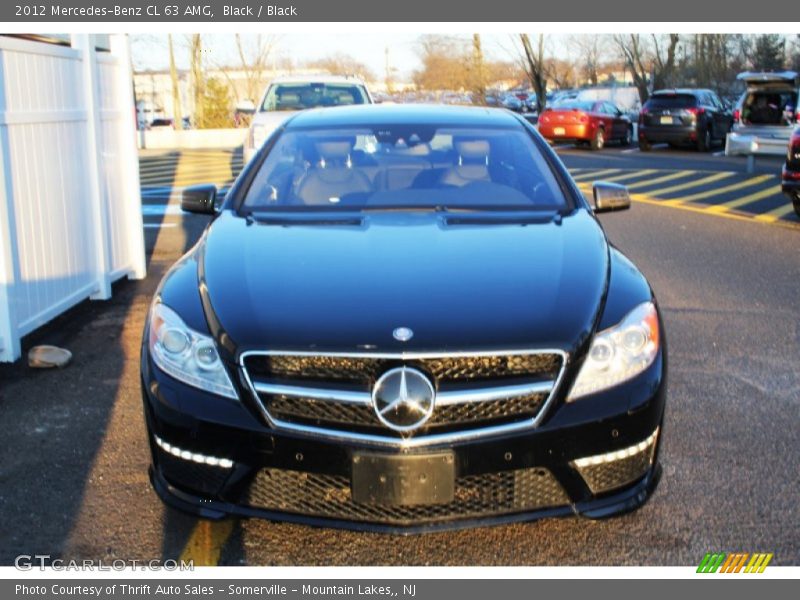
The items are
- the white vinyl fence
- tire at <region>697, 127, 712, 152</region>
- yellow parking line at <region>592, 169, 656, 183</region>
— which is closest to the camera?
the white vinyl fence

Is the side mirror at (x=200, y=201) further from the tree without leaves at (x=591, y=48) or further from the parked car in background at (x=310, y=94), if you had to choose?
the tree without leaves at (x=591, y=48)

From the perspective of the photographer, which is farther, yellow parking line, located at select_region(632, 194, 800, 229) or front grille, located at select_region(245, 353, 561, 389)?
yellow parking line, located at select_region(632, 194, 800, 229)

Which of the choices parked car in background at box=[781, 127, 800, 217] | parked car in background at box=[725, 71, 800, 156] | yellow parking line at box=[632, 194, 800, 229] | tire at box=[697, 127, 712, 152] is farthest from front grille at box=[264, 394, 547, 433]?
tire at box=[697, 127, 712, 152]

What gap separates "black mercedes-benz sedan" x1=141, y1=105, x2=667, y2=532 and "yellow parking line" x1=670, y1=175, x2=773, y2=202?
11.5 m

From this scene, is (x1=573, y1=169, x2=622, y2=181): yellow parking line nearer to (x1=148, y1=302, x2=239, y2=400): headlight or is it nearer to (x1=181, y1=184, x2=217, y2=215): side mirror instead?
(x1=181, y1=184, x2=217, y2=215): side mirror

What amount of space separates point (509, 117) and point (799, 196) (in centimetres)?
760

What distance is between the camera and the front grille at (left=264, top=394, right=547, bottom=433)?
9.55 ft

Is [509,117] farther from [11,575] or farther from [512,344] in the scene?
[11,575]

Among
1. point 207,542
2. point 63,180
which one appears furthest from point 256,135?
point 207,542

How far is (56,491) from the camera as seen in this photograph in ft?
12.5

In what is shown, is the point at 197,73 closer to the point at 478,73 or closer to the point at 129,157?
the point at 478,73

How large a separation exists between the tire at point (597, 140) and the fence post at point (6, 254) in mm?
22066

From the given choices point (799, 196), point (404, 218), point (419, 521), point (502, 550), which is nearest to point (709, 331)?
point (404, 218)

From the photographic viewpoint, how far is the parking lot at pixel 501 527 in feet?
10.9
